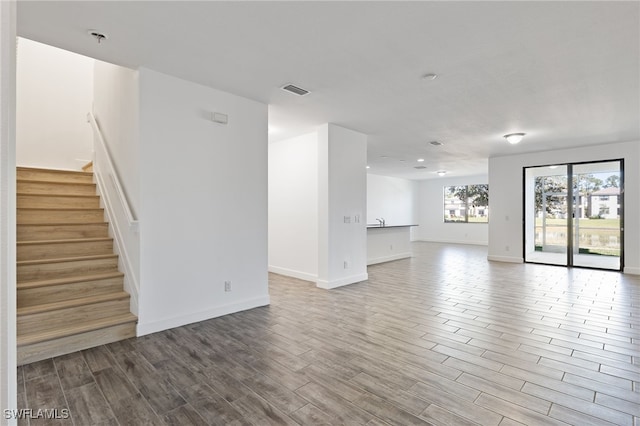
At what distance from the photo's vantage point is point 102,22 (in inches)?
94.2

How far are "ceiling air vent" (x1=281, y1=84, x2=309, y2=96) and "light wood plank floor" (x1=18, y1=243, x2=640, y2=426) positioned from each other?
274cm

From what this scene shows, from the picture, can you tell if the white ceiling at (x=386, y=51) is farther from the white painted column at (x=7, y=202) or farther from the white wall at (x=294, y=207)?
the white painted column at (x=7, y=202)

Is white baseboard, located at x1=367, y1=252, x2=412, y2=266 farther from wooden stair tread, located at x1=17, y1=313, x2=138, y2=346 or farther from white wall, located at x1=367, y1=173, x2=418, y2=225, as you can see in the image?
wooden stair tread, located at x1=17, y1=313, x2=138, y2=346

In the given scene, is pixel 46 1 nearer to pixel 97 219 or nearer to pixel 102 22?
pixel 102 22

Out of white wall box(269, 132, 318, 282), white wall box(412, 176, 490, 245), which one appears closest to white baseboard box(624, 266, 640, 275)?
white wall box(412, 176, 490, 245)

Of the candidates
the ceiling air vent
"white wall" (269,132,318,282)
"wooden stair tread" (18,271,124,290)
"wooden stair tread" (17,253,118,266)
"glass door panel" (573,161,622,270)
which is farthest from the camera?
"glass door panel" (573,161,622,270)

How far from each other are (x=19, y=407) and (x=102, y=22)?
274 cm

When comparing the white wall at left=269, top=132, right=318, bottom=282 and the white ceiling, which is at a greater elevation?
the white ceiling

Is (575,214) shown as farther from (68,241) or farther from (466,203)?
(68,241)

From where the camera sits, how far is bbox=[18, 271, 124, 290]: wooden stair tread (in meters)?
2.93

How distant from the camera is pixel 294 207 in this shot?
6.02 meters

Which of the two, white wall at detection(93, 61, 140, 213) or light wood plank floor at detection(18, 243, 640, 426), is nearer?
light wood plank floor at detection(18, 243, 640, 426)

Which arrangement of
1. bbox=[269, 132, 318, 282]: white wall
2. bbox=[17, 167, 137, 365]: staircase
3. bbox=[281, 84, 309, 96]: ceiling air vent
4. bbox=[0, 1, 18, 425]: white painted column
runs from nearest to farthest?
bbox=[0, 1, 18, 425]: white painted column, bbox=[17, 167, 137, 365]: staircase, bbox=[281, 84, 309, 96]: ceiling air vent, bbox=[269, 132, 318, 282]: white wall

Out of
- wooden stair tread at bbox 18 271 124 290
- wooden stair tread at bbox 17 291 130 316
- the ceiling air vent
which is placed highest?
the ceiling air vent
